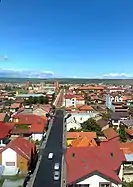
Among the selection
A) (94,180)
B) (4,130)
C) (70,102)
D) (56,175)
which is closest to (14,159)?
(56,175)

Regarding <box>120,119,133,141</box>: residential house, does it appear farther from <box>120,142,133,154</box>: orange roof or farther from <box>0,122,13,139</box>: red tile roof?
<box>0,122,13,139</box>: red tile roof

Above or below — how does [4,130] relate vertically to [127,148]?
above

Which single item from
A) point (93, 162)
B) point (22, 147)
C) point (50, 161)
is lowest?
point (50, 161)

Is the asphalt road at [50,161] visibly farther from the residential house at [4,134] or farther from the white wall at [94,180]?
the residential house at [4,134]

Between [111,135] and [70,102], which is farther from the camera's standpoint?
[70,102]

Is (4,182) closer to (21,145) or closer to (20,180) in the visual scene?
(20,180)

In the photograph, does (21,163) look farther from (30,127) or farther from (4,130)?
(30,127)

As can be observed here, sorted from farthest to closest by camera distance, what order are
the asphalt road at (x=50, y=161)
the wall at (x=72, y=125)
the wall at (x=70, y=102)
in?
the wall at (x=70, y=102) → the wall at (x=72, y=125) → the asphalt road at (x=50, y=161)

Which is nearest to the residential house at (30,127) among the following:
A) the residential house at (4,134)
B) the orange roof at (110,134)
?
the residential house at (4,134)

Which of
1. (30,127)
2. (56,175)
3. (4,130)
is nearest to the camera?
(56,175)

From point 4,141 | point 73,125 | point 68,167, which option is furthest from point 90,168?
point 73,125
